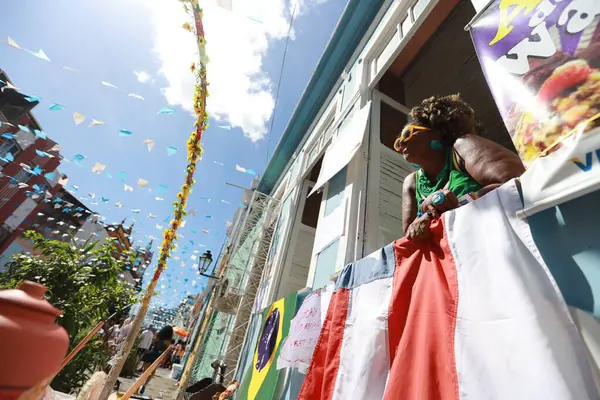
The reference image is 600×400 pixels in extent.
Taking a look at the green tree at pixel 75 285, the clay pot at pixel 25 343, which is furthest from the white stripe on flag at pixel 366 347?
the green tree at pixel 75 285

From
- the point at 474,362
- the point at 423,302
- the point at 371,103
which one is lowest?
the point at 474,362

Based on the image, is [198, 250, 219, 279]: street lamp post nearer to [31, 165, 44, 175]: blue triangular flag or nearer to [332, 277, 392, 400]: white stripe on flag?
[332, 277, 392, 400]: white stripe on flag

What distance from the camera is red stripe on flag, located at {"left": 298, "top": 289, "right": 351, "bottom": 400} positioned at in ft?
6.48

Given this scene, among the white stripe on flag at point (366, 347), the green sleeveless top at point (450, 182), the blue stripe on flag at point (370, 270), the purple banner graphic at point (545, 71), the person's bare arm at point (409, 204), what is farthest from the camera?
the person's bare arm at point (409, 204)

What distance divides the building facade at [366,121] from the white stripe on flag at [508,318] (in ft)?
6.92

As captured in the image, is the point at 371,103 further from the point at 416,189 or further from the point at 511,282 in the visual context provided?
the point at 511,282

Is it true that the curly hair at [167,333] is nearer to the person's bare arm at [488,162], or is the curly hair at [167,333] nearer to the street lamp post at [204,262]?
the street lamp post at [204,262]

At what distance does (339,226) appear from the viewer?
396cm

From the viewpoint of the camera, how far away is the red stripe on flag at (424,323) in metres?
1.31

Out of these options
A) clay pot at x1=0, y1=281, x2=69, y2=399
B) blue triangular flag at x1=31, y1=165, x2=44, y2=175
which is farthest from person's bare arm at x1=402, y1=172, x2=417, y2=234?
blue triangular flag at x1=31, y1=165, x2=44, y2=175

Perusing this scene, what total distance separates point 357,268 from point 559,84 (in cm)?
180

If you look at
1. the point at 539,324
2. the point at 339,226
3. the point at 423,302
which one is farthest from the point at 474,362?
the point at 339,226

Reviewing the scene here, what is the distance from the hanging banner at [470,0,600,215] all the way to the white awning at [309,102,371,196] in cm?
239

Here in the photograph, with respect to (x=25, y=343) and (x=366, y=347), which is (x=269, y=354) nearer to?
(x=366, y=347)
